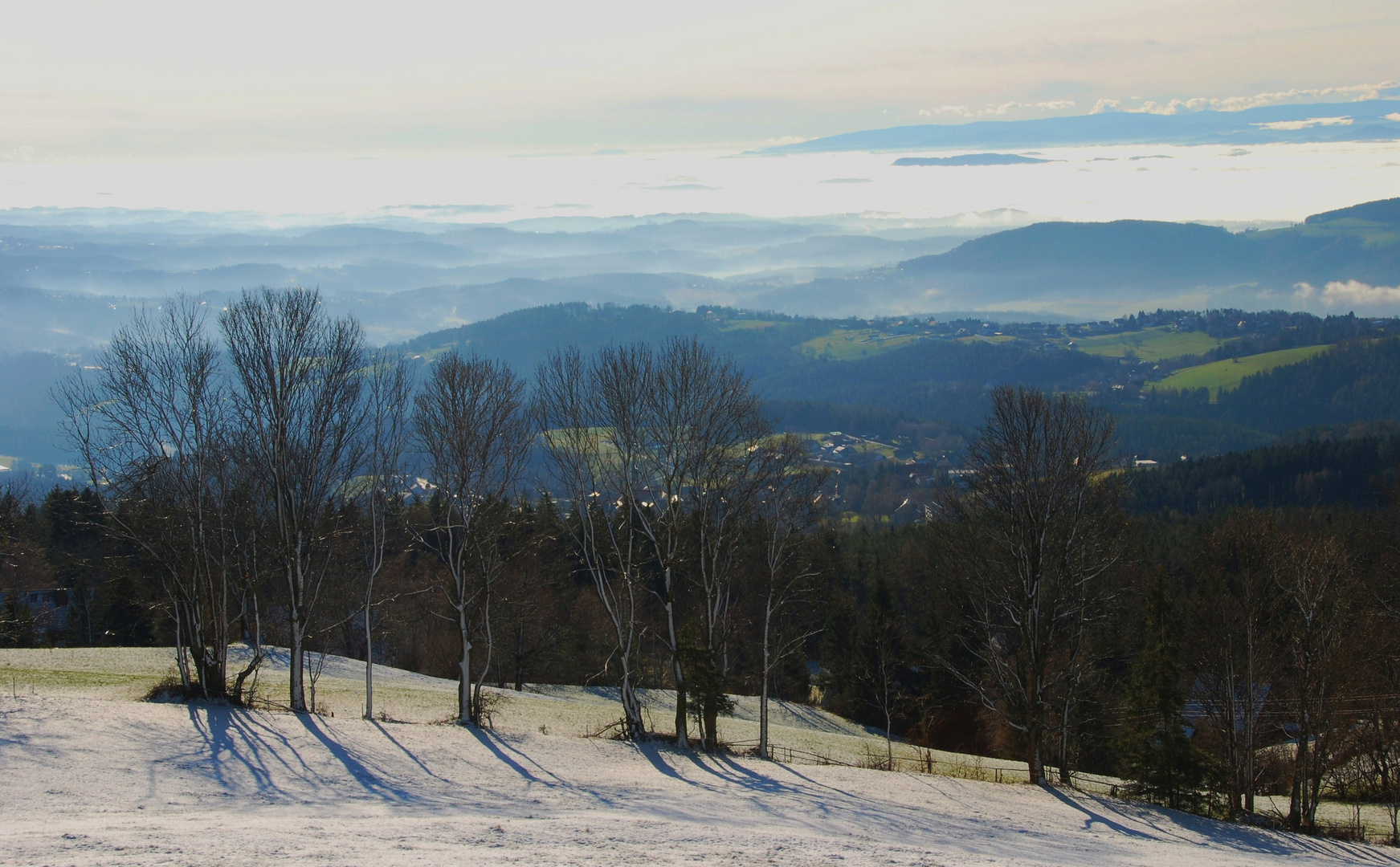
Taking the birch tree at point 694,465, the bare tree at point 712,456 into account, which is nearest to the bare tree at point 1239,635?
the bare tree at point 712,456

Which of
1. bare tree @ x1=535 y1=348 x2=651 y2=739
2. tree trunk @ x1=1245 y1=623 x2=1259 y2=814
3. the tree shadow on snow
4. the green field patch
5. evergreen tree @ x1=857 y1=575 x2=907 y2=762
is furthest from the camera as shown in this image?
evergreen tree @ x1=857 y1=575 x2=907 y2=762

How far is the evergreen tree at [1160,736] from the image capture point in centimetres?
2277

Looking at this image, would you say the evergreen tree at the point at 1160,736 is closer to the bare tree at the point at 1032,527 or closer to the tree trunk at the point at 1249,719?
the tree trunk at the point at 1249,719

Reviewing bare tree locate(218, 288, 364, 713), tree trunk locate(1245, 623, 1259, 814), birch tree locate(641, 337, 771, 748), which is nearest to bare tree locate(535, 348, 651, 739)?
birch tree locate(641, 337, 771, 748)

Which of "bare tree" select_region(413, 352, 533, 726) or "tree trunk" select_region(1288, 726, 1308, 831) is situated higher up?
"bare tree" select_region(413, 352, 533, 726)

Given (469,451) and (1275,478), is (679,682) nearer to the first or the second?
(469,451)

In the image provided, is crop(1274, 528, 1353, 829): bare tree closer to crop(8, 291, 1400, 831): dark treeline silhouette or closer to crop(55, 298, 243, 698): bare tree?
crop(8, 291, 1400, 831): dark treeline silhouette

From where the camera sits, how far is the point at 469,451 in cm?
2491

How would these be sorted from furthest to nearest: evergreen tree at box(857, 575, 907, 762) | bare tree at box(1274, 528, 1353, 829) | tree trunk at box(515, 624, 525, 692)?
evergreen tree at box(857, 575, 907, 762), tree trunk at box(515, 624, 525, 692), bare tree at box(1274, 528, 1353, 829)

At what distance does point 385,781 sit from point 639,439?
35.4 ft

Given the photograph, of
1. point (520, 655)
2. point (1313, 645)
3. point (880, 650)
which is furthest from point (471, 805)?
point (880, 650)

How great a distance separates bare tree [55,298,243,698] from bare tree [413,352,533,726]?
19.0 feet

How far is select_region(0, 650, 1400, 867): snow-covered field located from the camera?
12.8m

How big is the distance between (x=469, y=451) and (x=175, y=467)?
27.3 ft
